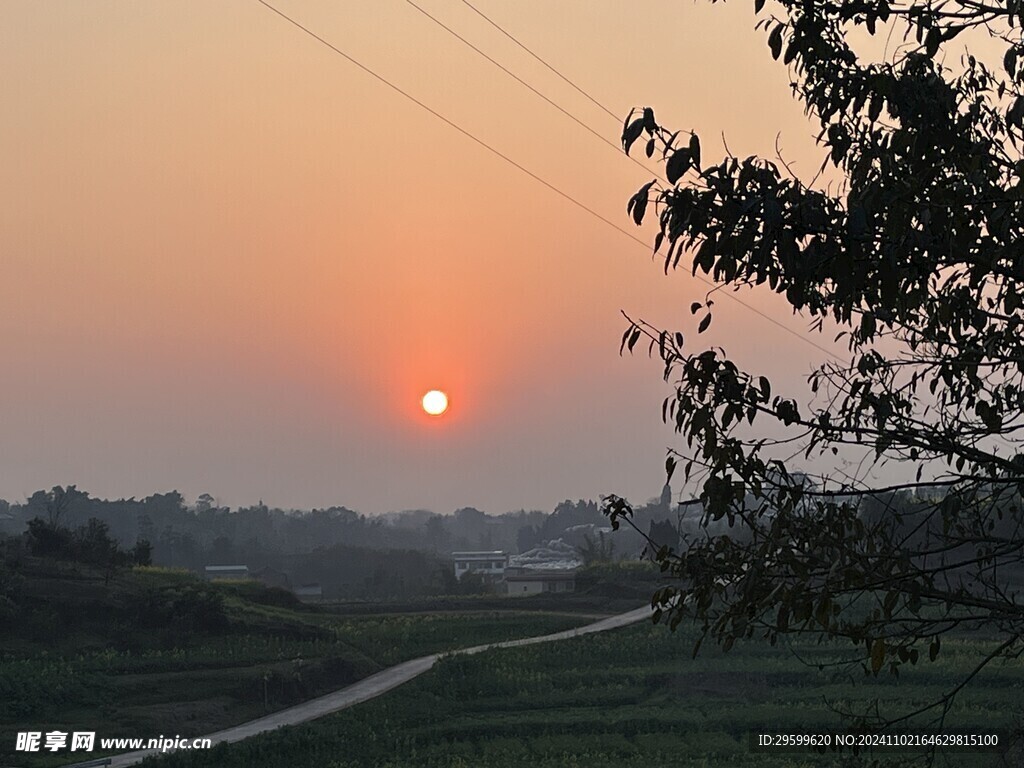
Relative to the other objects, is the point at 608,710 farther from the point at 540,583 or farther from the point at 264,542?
the point at 264,542

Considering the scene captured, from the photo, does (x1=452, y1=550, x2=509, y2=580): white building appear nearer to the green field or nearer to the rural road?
the rural road

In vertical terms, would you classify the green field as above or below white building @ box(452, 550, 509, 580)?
below

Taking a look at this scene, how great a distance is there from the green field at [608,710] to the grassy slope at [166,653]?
12.3 ft

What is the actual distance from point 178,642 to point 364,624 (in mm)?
12342

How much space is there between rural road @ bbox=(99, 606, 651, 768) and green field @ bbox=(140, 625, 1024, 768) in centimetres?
107

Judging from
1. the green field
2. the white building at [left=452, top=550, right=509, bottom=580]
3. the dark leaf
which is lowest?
the green field

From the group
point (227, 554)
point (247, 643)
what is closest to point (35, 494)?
point (227, 554)

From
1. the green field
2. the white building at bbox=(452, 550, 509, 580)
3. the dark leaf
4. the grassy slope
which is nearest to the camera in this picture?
the dark leaf

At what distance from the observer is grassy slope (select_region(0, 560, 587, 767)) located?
96.6 ft

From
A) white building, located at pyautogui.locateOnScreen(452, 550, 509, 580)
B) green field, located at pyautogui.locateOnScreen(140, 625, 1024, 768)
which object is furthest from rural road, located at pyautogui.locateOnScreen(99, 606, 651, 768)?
white building, located at pyautogui.locateOnScreen(452, 550, 509, 580)

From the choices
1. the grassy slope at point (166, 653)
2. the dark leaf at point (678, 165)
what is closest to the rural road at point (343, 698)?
the grassy slope at point (166, 653)

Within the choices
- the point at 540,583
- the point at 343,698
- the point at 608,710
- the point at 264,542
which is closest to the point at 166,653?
the point at 343,698

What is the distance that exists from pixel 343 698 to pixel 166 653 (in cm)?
691

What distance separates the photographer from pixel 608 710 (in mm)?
31719
